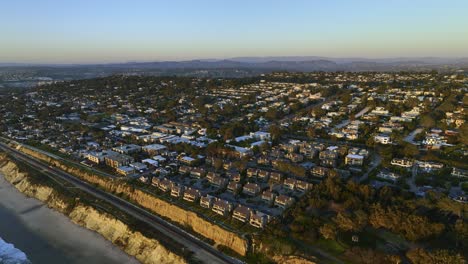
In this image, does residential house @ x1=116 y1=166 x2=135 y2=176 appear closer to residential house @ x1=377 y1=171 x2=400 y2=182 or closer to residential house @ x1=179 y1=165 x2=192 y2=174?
residential house @ x1=179 y1=165 x2=192 y2=174

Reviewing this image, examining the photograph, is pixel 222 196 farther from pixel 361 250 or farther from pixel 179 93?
pixel 179 93

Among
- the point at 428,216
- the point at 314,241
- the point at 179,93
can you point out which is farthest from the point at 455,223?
the point at 179,93

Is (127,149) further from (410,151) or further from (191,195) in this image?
(410,151)

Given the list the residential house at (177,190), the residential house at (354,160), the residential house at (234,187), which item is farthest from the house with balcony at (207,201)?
the residential house at (354,160)

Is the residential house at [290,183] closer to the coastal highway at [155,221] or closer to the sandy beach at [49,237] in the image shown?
→ the coastal highway at [155,221]

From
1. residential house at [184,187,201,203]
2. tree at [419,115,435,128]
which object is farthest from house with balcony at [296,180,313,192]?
tree at [419,115,435,128]
